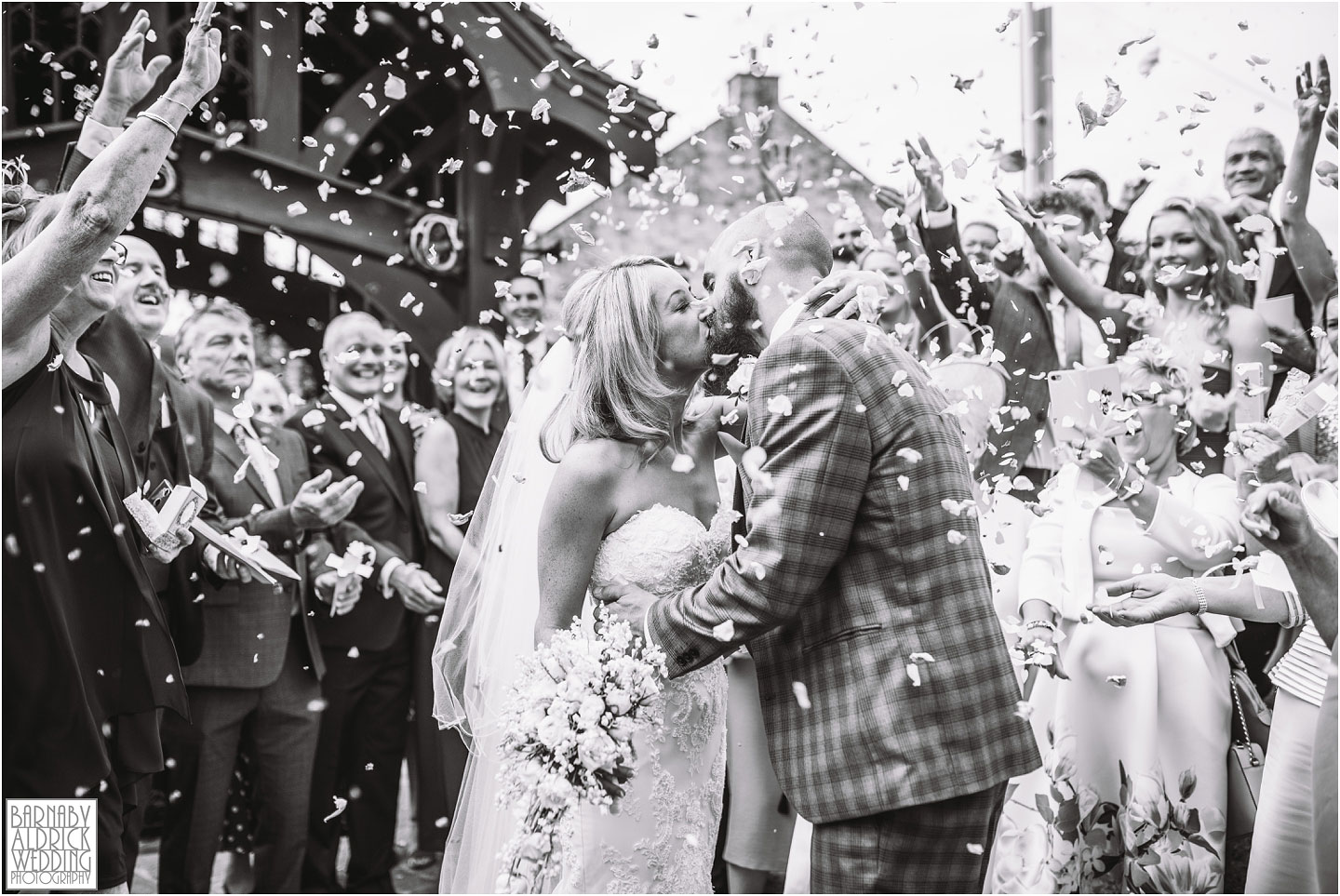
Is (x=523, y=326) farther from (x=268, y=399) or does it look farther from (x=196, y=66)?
(x=196, y=66)

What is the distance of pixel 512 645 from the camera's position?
3262 mm

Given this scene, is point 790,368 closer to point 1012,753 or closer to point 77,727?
point 1012,753

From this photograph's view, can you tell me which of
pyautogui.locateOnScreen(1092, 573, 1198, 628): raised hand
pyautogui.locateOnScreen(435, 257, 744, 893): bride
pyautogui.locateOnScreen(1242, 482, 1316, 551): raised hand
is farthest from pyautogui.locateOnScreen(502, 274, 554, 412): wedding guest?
pyautogui.locateOnScreen(1242, 482, 1316, 551): raised hand

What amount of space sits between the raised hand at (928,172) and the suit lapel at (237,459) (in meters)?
2.80

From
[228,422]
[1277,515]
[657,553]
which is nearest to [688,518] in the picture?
[657,553]

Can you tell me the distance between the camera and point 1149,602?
11.6ft

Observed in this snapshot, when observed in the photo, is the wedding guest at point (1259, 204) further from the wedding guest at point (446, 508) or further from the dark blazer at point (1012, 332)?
the wedding guest at point (446, 508)

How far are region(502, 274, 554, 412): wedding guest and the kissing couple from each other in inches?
90.9

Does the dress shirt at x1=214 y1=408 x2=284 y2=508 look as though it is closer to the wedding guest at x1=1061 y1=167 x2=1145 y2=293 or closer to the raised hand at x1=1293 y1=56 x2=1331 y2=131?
the wedding guest at x1=1061 y1=167 x2=1145 y2=293

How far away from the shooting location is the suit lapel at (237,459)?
4.26 metres

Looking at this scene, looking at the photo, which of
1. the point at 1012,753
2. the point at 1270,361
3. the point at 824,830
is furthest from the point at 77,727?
the point at 1270,361

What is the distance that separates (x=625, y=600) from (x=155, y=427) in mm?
1959

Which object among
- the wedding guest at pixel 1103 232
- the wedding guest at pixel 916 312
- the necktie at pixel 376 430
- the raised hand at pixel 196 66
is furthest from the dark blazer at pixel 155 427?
the wedding guest at pixel 1103 232

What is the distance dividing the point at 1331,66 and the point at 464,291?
4.58 m
